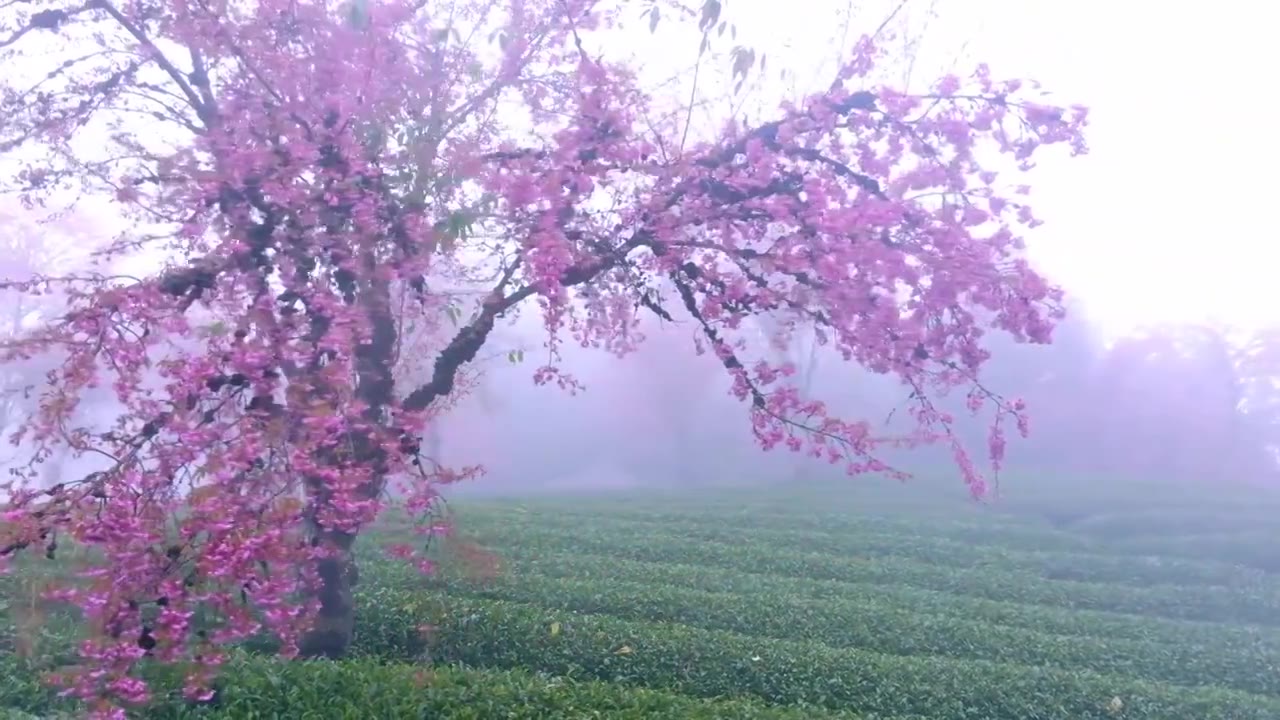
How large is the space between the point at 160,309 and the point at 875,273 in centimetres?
634

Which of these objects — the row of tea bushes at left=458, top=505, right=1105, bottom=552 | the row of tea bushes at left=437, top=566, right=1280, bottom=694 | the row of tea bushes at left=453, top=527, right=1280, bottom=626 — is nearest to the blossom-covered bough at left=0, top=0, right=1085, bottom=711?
the row of tea bushes at left=437, top=566, right=1280, bottom=694

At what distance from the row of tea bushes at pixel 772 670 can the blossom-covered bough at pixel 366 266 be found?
183cm

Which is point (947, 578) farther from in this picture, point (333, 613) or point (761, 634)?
point (333, 613)

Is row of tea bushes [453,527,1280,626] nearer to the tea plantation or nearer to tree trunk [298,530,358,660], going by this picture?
the tea plantation

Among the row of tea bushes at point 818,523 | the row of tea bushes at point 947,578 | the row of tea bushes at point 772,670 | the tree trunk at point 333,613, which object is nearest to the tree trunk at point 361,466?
the tree trunk at point 333,613

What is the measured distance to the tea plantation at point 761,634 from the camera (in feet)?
33.9

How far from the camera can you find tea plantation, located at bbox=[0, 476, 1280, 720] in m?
10.3

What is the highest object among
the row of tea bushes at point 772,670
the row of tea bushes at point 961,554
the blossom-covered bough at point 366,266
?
the blossom-covered bough at point 366,266

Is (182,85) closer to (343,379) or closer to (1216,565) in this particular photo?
(343,379)

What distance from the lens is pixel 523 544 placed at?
70.0 ft

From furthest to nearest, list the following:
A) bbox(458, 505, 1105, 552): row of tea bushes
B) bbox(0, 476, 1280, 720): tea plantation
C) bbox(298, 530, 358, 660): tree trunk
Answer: bbox(458, 505, 1105, 552): row of tea bushes → bbox(298, 530, 358, 660): tree trunk → bbox(0, 476, 1280, 720): tea plantation

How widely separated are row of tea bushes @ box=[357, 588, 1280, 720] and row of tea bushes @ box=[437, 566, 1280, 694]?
1.28m

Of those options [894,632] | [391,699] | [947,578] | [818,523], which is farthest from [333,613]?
[818,523]

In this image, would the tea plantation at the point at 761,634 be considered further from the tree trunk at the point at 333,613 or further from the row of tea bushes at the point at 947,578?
the tree trunk at the point at 333,613
